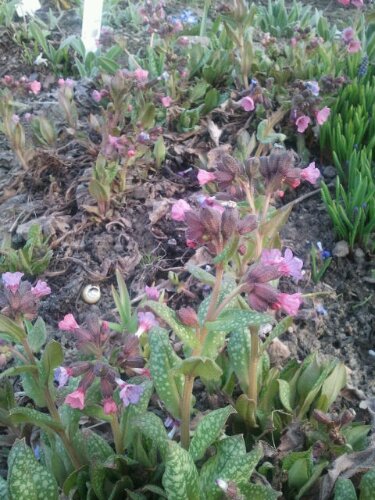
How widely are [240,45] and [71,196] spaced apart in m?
1.16

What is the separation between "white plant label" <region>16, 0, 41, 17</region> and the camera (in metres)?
3.65

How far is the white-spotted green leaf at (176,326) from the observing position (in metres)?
1.11

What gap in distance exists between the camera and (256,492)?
3.65 feet

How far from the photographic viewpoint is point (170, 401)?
4.08ft

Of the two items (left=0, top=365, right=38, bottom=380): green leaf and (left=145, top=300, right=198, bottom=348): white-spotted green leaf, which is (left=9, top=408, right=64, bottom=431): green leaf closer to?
(left=0, top=365, right=38, bottom=380): green leaf

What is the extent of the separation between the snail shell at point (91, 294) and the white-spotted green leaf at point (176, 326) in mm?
802

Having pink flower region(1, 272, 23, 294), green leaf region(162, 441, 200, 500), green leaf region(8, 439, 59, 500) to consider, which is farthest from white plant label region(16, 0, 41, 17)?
green leaf region(162, 441, 200, 500)

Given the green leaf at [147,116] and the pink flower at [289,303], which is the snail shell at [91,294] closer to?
the green leaf at [147,116]

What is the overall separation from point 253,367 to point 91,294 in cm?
77

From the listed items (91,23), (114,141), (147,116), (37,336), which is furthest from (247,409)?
(91,23)

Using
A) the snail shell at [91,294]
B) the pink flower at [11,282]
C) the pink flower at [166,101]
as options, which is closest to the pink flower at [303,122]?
the pink flower at [166,101]

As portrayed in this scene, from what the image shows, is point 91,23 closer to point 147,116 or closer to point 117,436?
point 147,116

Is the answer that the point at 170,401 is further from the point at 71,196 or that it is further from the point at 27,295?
the point at 71,196

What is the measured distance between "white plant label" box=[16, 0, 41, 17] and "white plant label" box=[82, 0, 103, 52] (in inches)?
35.1
